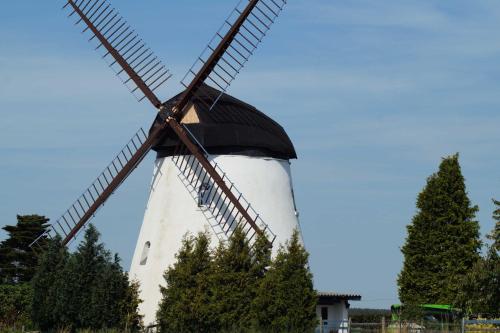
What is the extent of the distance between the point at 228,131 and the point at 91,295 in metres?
7.65

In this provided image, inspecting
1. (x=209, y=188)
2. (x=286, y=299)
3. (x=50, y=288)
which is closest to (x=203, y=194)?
(x=209, y=188)

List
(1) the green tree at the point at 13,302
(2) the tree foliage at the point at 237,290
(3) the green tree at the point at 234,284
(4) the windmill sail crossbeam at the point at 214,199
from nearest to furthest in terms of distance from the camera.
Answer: (2) the tree foliage at the point at 237,290, (3) the green tree at the point at 234,284, (4) the windmill sail crossbeam at the point at 214,199, (1) the green tree at the point at 13,302

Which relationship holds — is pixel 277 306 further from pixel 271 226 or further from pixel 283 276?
pixel 271 226

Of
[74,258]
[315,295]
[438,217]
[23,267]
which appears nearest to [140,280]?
[74,258]

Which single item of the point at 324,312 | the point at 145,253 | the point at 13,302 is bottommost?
the point at 324,312

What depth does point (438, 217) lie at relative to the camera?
42.6m

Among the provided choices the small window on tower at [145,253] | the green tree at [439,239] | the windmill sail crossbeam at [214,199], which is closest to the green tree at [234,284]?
the windmill sail crossbeam at [214,199]

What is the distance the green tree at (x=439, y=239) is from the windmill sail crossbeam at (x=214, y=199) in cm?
835

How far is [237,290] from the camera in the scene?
1324 inches

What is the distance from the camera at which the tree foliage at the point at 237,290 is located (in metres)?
32.8

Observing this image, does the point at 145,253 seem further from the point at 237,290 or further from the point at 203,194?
the point at 237,290

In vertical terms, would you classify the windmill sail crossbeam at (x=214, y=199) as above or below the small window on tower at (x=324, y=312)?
above

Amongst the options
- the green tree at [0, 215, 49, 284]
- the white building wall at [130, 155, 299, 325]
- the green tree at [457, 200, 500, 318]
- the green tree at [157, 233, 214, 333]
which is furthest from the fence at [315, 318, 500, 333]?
the green tree at [0, 215, 49, 284]

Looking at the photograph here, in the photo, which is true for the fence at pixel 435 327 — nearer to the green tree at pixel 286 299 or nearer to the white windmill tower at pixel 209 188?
the green tree at pixel 286 299
